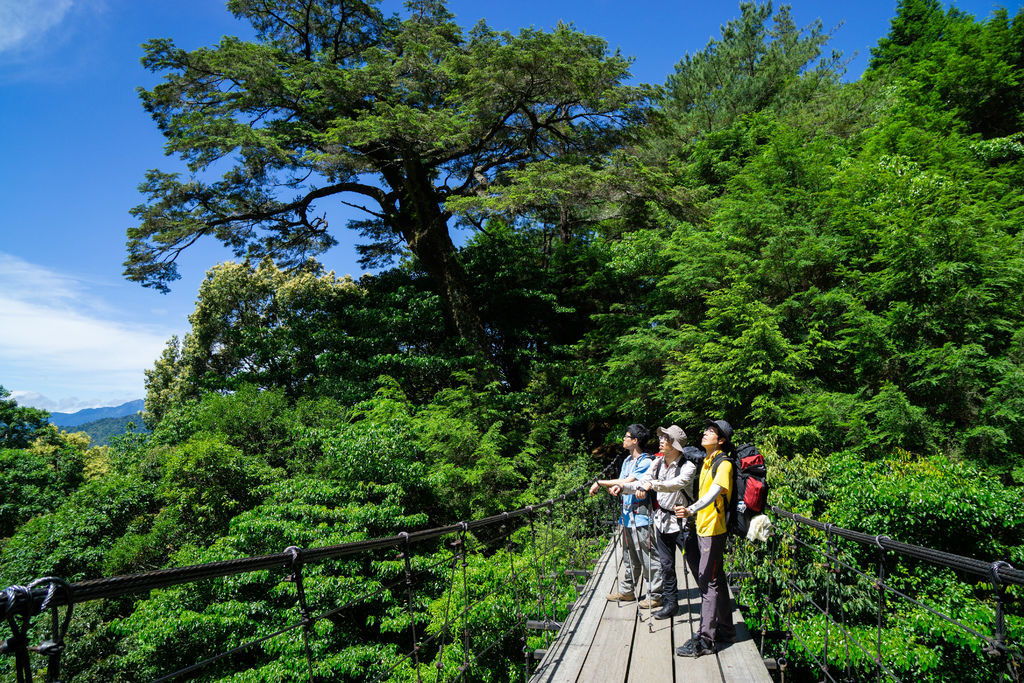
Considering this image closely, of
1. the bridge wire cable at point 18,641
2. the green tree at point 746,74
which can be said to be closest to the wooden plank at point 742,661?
the bridge wire cable at point 18,641

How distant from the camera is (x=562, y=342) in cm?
1504

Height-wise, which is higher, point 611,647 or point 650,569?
point 650,569

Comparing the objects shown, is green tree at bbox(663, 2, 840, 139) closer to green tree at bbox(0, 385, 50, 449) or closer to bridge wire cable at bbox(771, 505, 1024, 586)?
bridge wire cable at bbox(771, 505, 1024, 586)

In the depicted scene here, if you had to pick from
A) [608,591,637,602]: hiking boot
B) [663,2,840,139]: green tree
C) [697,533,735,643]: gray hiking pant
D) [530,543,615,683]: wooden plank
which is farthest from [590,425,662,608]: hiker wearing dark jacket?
[663,2,840,139]: green tree

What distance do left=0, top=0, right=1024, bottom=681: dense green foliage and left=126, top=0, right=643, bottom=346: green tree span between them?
3.2 inches

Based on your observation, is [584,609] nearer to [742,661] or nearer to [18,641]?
[742,661]

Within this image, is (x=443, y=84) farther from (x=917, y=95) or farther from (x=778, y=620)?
(x=778, y=620)

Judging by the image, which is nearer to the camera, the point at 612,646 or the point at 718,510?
the point at 718,510

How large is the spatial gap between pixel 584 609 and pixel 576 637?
0.61 metres

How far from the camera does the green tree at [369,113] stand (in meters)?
10.9

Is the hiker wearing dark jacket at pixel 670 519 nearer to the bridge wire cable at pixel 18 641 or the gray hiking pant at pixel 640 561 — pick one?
the gray hiking pant at pixel 640 561

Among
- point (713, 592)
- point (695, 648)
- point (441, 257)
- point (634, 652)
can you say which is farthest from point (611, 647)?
point (441, 257)

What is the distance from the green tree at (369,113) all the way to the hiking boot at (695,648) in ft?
32.6

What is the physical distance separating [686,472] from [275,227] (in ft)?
43.0
